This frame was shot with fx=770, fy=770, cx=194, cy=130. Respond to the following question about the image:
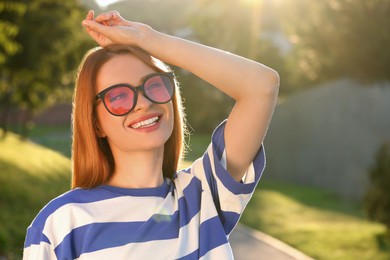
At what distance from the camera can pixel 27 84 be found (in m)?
25.8

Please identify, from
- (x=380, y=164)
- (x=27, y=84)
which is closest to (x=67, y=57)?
(x=27, y=84)

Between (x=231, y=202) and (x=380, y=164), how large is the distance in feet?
38.1

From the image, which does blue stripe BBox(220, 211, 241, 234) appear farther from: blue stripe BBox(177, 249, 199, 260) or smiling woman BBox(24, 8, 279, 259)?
blue stripe BBox(177, 249, 199, 260)

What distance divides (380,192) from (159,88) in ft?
36.9

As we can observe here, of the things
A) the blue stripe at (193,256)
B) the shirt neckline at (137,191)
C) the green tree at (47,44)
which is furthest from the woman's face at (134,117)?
the green tree at (47,44)

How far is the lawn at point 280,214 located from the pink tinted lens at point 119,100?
7.30 metres

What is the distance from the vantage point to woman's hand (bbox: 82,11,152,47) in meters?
2.64

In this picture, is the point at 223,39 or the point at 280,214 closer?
the point at 280,214

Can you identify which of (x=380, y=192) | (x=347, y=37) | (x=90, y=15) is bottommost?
(x=380, y=192)

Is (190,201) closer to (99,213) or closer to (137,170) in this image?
(137,170)

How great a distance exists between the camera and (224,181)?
263 centimetres

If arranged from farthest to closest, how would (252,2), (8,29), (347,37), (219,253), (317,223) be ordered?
(252,2) < (347,37) < (317,223) < (8,29) < (219,253)


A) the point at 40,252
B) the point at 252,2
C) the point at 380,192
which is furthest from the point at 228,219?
the point at 252,2

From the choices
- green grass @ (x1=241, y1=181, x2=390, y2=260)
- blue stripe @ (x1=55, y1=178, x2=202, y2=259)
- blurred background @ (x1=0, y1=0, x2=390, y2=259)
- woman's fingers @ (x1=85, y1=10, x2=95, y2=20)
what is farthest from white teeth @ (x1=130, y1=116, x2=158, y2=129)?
green grass @ (x1=241, y1=181, x2=390, y2=260)
